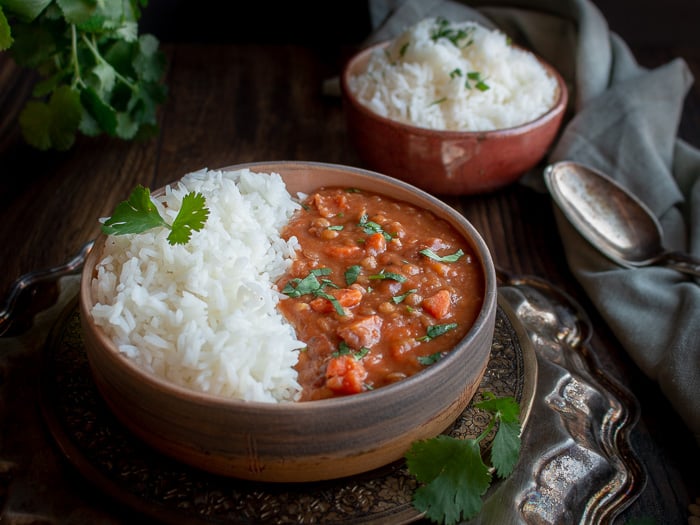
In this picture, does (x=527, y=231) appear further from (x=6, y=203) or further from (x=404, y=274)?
(x=6, y=203)

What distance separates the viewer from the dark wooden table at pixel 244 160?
2.69 meters

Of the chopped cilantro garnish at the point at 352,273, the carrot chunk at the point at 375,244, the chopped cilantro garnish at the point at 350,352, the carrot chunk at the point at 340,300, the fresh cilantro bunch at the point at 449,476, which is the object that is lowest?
the fresh cilantro bunch at the point at 449,476

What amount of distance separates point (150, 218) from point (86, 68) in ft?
5.95

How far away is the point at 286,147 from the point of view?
411cm

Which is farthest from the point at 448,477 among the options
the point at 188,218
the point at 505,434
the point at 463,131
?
the point at 463,131

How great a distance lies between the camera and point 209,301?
215cm

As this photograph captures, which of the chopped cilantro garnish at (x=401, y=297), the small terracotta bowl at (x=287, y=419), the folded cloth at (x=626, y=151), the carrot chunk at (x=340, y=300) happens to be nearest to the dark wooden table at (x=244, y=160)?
the folded cloth at (x=626, y=151)

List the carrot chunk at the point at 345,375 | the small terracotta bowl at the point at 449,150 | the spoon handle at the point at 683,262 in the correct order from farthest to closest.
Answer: the small terracotta bowl at the point at 449,150
the spoon handle at the point at 683,262
the carrot chunk at the point at 345,375

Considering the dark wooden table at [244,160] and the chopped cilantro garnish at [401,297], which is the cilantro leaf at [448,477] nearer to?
the chopped cilantro garnish at [401,297]

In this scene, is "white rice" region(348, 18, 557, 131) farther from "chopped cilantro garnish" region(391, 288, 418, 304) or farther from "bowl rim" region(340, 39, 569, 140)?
"chopped cilantro garnish" region(391, 288, 418, 304)

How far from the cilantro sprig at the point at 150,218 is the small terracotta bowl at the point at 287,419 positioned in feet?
0.70

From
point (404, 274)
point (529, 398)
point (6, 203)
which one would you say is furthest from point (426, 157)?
point (6, 203)

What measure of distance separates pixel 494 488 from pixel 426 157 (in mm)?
1797

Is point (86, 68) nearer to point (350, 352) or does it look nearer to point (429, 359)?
point (350, 352)
